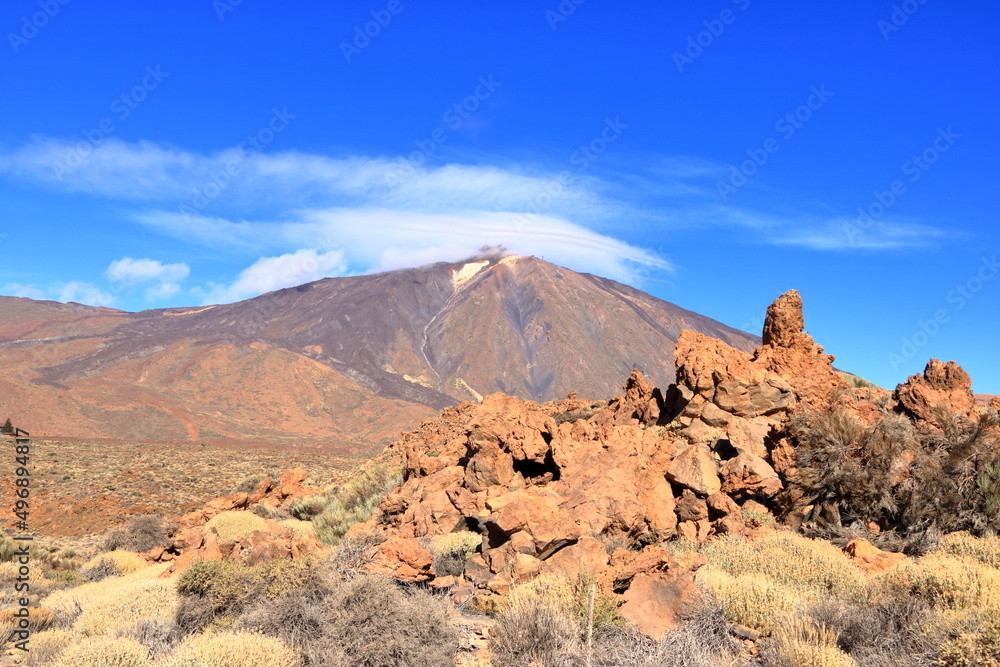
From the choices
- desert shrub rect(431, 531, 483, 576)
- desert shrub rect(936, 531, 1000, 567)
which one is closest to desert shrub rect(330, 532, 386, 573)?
desert shrub rect(431, 531, 483, 576)

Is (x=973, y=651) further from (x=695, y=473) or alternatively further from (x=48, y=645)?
(x=48, y=645)

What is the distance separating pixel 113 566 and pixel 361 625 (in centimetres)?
861

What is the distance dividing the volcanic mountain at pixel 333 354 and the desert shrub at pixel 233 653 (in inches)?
2657

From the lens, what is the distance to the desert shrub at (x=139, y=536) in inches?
566

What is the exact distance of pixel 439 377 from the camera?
134 m

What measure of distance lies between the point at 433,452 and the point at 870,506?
1163 centimetres

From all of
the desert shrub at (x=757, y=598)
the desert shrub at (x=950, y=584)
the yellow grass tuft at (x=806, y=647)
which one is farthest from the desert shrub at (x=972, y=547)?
the yellow grass tuft at (x=806, y=647)

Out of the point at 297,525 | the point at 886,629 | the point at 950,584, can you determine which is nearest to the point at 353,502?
the point at 297,525

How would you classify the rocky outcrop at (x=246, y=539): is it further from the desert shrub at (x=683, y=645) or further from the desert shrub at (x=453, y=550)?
the desert shrub at (x=683, y=645)

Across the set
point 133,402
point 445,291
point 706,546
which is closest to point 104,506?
point 706,546

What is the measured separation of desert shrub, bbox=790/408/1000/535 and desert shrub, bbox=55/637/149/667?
912 centimetres

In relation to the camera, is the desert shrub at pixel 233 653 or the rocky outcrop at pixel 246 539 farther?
the rocky outcrop at pixel 246 539

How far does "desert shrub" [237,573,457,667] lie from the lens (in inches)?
244

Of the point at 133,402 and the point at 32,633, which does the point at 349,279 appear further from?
the point at 32,633
